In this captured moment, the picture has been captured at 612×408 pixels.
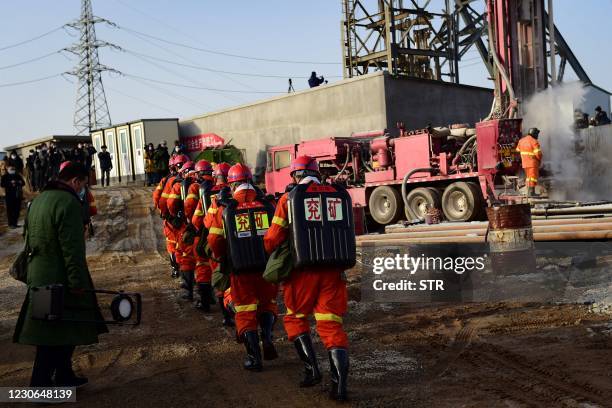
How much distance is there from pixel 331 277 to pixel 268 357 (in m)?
1.39

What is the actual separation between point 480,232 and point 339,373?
572 cm

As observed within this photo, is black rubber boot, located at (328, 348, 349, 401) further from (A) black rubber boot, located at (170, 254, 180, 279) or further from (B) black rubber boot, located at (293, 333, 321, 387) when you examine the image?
(A) black rubber boot, located at (170, 254, 180, 279)

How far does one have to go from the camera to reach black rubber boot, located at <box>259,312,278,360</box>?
5.87m

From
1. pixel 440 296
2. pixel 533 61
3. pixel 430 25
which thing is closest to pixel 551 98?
pixel 533 61

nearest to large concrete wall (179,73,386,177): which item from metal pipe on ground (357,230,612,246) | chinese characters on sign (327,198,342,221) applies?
metal pipe on ground (357,230,612,246)

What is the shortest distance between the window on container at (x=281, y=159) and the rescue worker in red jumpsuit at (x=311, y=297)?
42.9 ft

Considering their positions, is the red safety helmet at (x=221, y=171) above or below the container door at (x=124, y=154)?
below

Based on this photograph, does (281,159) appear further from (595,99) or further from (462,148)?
(595,99)

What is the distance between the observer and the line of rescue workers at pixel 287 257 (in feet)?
15.8

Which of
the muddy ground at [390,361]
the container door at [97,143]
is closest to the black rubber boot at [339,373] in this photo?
the muddy ground at [390,361]

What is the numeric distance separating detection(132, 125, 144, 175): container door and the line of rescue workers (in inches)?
872

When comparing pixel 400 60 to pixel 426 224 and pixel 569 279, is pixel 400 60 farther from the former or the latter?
pixel 569 279

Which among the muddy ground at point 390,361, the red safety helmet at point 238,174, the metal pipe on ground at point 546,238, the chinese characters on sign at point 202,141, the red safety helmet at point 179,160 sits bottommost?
the muddy ground at point 390,361

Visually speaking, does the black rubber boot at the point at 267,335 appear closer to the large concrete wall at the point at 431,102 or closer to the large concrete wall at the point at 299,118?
the large concrete wall at the point at 431,102
